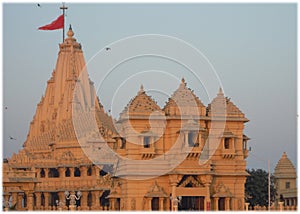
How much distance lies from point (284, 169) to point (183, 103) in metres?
14.0

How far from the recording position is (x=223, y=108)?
1900 inches

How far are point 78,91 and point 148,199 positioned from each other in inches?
894

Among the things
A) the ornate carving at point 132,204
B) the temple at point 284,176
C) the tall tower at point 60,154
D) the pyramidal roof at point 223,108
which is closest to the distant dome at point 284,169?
the temple at point 284,176

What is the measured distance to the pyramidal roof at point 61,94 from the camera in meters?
67.2

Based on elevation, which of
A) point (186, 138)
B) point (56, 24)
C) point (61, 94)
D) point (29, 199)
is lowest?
point (29, 199)

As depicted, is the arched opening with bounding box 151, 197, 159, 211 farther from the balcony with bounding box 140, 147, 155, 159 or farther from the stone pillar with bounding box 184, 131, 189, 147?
the stone pillar with bounding box 184, 131, 189, 147

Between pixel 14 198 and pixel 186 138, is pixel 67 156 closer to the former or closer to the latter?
pixel 14 198

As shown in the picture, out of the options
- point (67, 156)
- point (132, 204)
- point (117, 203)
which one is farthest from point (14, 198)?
point (67, 156)

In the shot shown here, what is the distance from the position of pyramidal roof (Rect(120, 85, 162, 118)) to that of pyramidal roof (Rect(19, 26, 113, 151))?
1856cm

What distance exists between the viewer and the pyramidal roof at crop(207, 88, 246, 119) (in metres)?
48.1

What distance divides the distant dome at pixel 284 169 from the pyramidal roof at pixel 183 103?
1300 centimetres

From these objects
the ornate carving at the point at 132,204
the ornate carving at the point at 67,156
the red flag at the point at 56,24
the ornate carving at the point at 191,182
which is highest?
the red flag at the point at 56,24

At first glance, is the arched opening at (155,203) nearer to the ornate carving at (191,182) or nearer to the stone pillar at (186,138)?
the ornate carving at (191,182)

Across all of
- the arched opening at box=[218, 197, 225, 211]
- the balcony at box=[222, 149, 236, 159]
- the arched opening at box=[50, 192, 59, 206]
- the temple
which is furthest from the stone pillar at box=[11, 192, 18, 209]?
the temple
